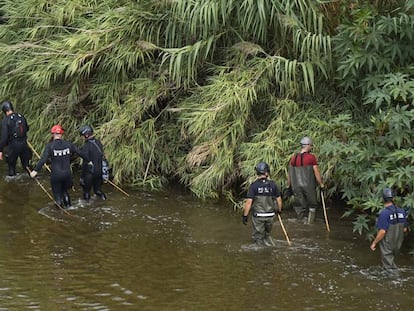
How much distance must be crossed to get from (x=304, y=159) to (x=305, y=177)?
312 mm

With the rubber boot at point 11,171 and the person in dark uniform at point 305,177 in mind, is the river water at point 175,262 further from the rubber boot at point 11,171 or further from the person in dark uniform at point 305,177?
the rubber boot at point 11,171

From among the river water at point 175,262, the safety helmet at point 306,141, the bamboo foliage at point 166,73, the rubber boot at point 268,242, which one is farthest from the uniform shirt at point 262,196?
the bamboo foliage at point 166,73

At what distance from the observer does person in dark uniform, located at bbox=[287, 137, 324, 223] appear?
11.6m

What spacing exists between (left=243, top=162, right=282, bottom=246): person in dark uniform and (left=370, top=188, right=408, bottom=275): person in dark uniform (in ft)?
5.71

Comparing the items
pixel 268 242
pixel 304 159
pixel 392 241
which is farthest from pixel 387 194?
pixel 304 159

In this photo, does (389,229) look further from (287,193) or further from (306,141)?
(287,193)

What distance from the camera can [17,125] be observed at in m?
13.9

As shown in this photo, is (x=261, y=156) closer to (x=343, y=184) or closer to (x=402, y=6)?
(x=343, y=184)

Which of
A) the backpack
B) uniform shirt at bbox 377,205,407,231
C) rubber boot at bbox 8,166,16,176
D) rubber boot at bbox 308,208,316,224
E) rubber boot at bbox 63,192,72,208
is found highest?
the backpack

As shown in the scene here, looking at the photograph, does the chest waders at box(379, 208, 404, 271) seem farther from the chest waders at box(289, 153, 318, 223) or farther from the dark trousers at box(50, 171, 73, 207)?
the dark trousers at box(50, 171, 73, 207)

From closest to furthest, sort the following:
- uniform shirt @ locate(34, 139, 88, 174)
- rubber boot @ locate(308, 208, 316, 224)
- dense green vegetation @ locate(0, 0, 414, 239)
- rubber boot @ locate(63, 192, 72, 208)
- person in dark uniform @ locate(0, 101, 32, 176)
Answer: dense green vegetation @ locate(0, 0, 414, 239) → rubber boot @ locate(308, 208, 316, 224) → uniform shirt @ locate(34, 139, 88, 174) → rubber boot @ locate(63, 192, 72, 208) → person in dark uniform @ locate(0, 101, 32, 176)

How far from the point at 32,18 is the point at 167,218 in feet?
22.0

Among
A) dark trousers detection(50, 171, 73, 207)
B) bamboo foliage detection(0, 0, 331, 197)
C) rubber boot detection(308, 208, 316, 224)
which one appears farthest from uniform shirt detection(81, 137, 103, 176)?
rubber boot detection(308, 208, 316, 224)

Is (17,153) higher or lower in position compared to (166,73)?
lower
